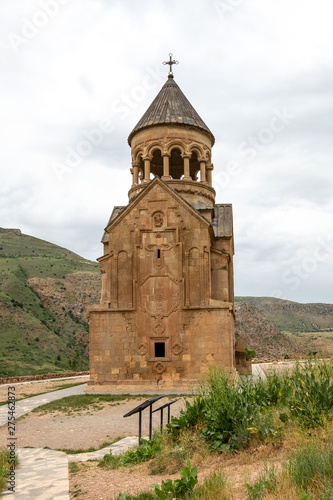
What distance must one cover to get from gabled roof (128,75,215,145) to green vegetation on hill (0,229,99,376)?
17.9 metres

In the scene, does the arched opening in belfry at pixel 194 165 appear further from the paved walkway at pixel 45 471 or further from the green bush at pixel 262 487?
the green bush at pixel 262 487

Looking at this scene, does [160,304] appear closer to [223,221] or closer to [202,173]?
[223,221]

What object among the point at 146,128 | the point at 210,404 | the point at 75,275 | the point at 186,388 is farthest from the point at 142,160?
the point at 75,275

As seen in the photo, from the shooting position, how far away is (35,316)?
47.9m

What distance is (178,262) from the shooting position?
17.0 metres

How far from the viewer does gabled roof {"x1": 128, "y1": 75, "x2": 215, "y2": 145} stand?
20.2 metres

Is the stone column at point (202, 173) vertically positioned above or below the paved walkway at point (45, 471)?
above

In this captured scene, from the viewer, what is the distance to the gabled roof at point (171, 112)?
20219mm

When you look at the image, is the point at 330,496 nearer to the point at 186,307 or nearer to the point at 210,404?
the point at 210,404

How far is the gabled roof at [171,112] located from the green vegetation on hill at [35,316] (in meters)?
17.9

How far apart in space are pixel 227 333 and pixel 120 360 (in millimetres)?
4009

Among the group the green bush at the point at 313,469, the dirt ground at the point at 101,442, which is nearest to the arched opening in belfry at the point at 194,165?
the dirt ground at the point at 101,442

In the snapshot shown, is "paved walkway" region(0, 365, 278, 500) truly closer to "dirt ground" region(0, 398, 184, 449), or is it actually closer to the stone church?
"dirt ground" region(0, 398, 184, 449)

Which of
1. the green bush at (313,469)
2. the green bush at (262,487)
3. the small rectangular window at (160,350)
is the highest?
the small rectangular window at (160,350)
